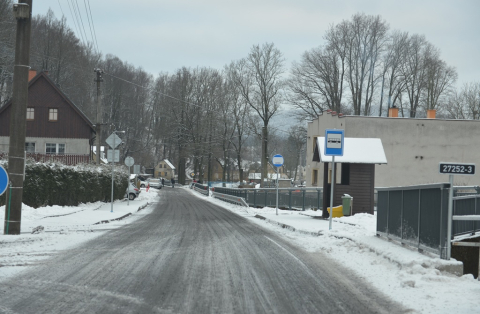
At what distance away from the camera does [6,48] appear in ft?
150

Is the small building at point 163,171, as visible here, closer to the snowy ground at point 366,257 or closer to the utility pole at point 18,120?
the snowy ground at point 366,257

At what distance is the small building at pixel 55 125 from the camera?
149ft

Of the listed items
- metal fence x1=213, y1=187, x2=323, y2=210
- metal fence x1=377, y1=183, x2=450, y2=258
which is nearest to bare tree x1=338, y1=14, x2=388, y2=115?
metal fence x1=213, y1=187, x2=323, y2=210

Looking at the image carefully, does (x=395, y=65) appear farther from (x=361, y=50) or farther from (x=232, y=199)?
(x=232, y=199)

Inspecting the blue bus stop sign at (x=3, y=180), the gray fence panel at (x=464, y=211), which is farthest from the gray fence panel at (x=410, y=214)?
the blue bus stop sign at (x=3, y=180)

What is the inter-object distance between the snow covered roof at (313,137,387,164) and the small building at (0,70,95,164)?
1145 inches

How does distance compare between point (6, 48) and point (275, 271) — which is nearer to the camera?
point (275, 271)

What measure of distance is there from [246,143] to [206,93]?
8924 millimetres

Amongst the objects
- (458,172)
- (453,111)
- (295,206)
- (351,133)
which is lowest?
(295,206)

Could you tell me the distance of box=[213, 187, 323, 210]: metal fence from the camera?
2725cm

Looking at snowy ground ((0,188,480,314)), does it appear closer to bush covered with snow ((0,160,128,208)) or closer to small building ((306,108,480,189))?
bush covered with snow ((0,160,128,208))

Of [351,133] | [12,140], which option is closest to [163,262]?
[12,140]

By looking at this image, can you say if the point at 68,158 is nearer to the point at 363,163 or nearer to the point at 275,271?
the point at 363,163

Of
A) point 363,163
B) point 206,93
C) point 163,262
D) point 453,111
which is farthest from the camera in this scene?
point 206,93
